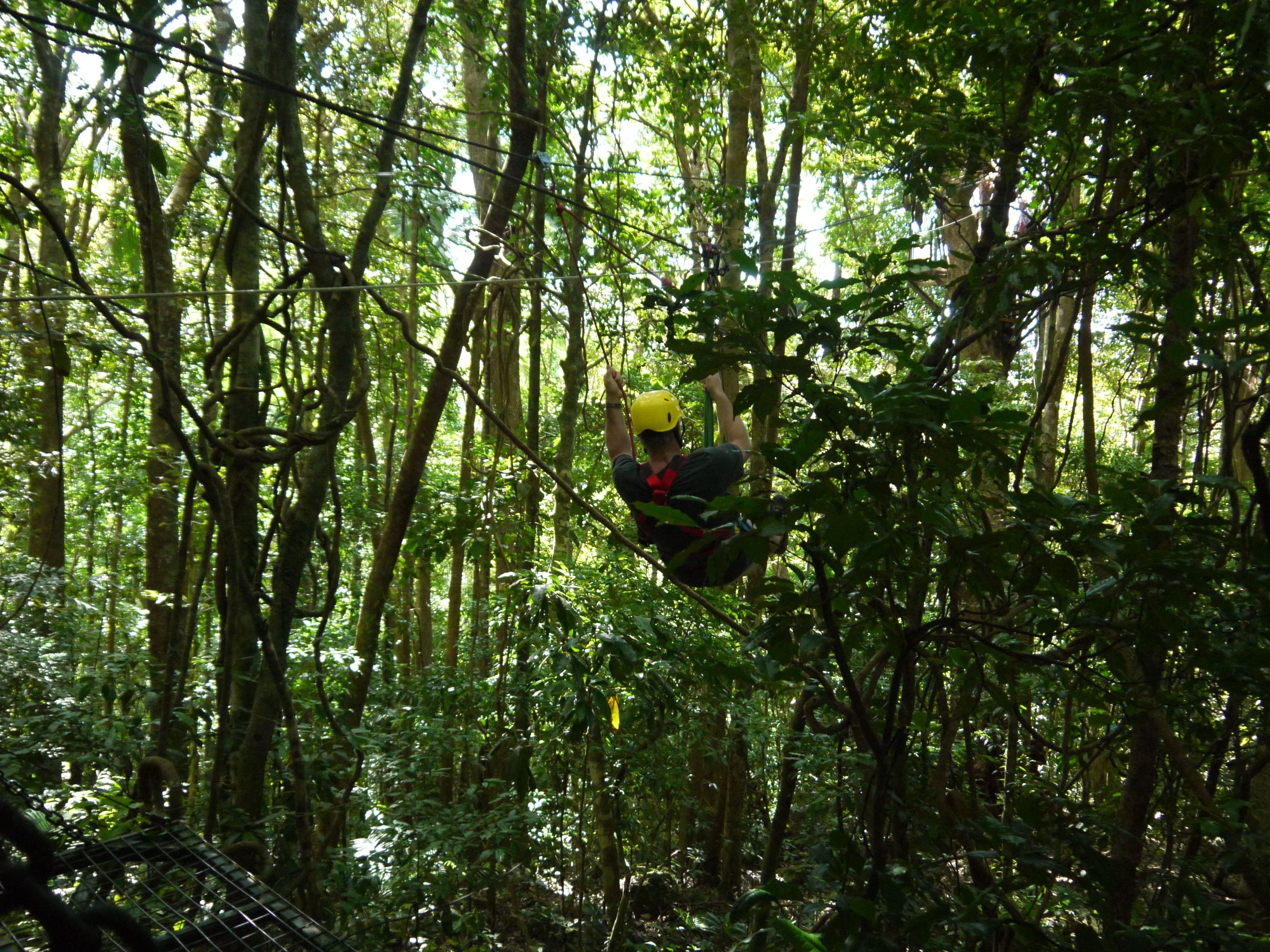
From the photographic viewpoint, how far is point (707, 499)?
2461 mm

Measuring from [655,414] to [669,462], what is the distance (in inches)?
7.2

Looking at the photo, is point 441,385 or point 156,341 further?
point 441,385

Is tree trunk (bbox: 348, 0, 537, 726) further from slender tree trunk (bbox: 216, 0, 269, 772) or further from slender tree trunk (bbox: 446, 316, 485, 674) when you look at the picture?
slender tree trunk (bbox: 216, 0, 269, 772)

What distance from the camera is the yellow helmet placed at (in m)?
2.87

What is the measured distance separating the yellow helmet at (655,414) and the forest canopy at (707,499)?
0.65 ft

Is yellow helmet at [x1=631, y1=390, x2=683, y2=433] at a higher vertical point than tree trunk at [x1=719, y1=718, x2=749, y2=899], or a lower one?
higher

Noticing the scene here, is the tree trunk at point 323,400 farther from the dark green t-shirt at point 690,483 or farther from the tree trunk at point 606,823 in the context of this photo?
the tree trunk at point 606,823

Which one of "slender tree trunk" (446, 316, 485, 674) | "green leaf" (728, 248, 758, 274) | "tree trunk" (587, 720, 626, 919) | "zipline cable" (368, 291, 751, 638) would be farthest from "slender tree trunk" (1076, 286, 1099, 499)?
"slender tree trunk" (446, 316, 485, 674)

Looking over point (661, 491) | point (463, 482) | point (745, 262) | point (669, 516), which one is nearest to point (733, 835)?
point (463, 482)

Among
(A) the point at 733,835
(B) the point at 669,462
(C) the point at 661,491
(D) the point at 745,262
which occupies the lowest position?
(A) the point at 733,835

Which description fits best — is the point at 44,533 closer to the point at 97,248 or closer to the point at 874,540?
the point at 97,248

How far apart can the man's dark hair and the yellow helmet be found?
1 cm

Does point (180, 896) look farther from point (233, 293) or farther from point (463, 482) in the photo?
point (463, 482)

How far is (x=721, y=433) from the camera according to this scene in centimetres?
286
